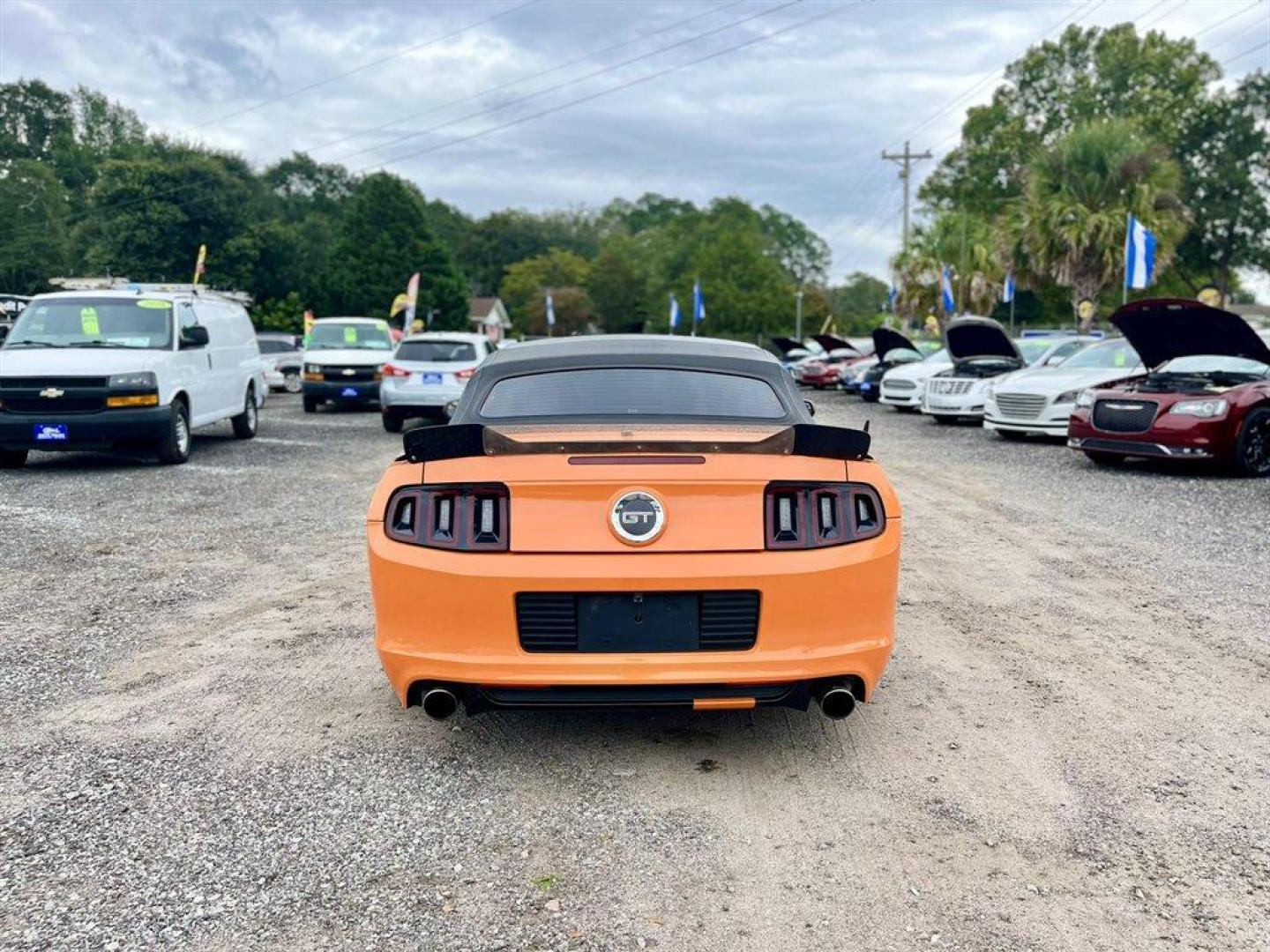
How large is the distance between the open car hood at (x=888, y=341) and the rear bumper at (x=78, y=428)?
17564 millimetres

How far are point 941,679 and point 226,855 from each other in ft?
9.79

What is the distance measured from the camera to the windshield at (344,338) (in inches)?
842

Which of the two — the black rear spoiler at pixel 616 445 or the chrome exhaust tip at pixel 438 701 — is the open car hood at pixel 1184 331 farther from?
the chrome exhaust tip at pixel 438 701

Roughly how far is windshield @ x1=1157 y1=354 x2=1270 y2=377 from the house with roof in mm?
79520

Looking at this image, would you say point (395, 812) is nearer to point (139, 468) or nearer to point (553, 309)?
point (139, 468)

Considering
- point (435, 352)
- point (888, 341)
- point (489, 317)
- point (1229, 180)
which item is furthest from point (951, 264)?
point (489, 317)

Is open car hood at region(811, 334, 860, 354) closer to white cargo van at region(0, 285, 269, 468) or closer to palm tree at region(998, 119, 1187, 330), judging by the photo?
palm tree at region(998, 119, 1187, 330)

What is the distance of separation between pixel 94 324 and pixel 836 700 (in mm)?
11212

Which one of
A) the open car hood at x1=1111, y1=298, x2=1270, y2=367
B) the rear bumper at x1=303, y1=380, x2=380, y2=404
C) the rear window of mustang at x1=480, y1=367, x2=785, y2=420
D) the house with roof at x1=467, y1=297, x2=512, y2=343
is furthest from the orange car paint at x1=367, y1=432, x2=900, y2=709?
the house with roof at x1=467, y1=297, x2=512, y2=343

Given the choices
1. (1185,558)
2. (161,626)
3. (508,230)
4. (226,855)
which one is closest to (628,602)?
(226,855)

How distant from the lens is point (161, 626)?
5914mm

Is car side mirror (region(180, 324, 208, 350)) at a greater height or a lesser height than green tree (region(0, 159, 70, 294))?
lesser

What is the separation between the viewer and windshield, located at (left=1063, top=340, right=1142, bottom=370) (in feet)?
52.5

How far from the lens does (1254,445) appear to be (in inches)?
465
